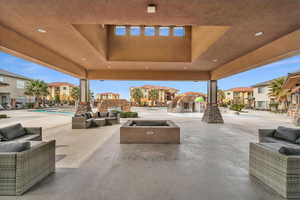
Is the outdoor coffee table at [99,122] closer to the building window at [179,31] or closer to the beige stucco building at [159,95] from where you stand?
the building window at [179,31]

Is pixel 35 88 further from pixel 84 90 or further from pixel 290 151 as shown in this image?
pixel 290 151

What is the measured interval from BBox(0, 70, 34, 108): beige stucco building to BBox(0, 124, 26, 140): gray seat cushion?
29.5 m

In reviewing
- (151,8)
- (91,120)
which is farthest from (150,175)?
(91,120)

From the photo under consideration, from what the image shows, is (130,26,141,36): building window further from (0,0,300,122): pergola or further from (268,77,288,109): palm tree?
(268,77,288,109): palm tree

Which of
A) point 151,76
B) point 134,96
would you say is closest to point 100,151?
point 151,76

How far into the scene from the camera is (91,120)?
8.26 m

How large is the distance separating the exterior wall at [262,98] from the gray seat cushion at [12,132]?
3436cm

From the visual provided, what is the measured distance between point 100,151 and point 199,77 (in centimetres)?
805

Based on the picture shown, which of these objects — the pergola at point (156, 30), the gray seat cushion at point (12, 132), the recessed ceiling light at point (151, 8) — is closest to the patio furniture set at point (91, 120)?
the pergola at point (156, 30)

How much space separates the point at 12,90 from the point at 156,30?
3216 cm

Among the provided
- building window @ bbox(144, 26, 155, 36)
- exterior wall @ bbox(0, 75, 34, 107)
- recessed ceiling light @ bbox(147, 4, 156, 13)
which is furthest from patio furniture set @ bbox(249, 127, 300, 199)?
exterior wall @ bbox(0, 75, 34, 107)

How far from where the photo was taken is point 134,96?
4241 centimetres

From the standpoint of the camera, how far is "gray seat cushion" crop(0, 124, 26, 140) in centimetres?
384

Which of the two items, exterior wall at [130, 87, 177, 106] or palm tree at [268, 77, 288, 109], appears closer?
palm tree at [268, 77, 288, 109]
